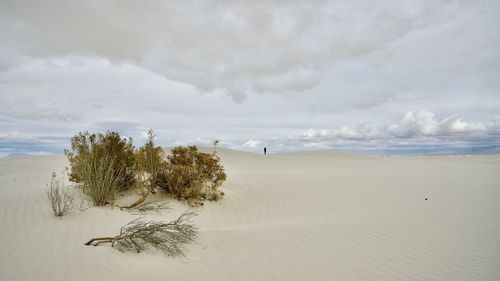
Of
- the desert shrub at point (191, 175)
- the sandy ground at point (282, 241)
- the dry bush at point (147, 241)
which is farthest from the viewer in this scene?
the desert shrub at point (191, 175)

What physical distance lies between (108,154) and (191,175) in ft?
7.69

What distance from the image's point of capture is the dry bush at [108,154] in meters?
9.02

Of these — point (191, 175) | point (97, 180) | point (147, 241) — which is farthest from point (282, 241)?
point (97, 180)

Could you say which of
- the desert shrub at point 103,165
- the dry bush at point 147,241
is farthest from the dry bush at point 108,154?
the dry bush at point 147,241

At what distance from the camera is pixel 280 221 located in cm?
882

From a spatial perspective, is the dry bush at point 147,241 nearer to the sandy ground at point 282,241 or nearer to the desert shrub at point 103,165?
the sandy ground at point 282,241

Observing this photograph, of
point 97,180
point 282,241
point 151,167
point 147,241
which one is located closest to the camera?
point 147,241

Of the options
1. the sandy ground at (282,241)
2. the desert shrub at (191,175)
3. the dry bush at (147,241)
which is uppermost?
the desert shrub at (191,175)

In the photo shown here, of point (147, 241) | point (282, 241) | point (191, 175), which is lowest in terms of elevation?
point (282, 241)

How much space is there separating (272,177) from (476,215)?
316 inches

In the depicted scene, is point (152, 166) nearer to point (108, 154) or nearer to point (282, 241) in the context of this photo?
point (108, 154)

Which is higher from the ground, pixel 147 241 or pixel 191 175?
pixel 191 175

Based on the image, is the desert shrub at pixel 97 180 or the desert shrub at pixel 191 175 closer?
the desert shrub at pixel 97 180

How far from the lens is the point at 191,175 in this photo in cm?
981
